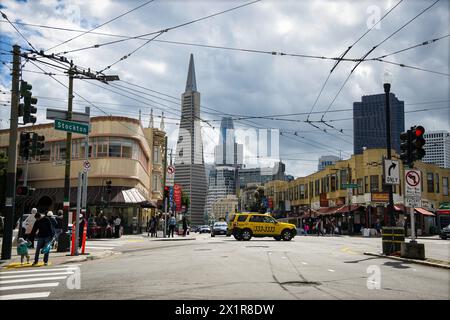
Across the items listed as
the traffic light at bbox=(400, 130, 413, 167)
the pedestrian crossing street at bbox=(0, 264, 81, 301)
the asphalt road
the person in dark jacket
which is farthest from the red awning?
the pedestrian crossing street at bbox=(0, 264, 81, 301)

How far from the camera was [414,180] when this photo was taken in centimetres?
1650

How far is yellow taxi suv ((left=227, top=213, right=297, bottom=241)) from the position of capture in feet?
93.2

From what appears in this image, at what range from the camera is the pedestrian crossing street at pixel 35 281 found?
9.15m

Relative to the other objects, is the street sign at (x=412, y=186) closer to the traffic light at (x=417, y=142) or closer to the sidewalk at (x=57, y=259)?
the traffic light at (x=417, y=142)

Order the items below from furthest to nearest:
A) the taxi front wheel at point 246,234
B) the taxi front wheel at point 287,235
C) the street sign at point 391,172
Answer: the taxi front wheel at point 287,235, the taxi front wheel at point 246,234, the street sign at point 391,172

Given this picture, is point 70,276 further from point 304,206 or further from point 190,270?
point 304,206

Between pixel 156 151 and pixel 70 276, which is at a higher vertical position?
pixel 156 151

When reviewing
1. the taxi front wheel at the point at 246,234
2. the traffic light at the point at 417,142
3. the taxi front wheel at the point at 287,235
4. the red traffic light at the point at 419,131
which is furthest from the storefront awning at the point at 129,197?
the red traffic light at the point at 419,131

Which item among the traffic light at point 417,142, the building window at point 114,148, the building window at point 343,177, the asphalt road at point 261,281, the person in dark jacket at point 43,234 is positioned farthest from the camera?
the building window at point 343,177

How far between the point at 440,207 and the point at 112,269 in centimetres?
5053

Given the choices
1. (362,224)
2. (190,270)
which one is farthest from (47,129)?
(190,270)

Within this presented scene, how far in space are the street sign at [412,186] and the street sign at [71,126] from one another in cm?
1282

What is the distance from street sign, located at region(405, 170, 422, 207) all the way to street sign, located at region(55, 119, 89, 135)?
12.8m
